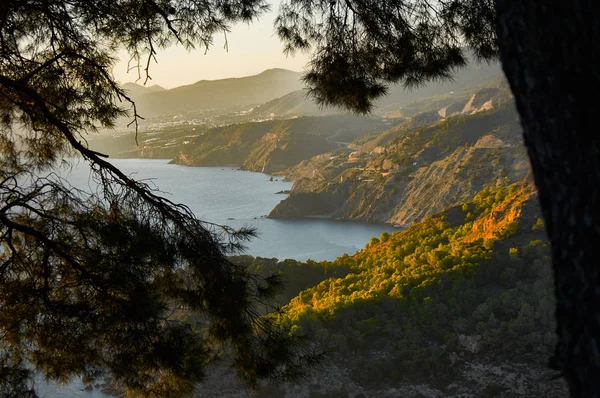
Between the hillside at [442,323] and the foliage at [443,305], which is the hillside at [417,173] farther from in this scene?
the hillside at [442,323]

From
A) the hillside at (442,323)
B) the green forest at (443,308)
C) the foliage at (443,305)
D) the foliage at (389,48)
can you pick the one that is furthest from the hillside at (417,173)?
the foliage at (389,48)

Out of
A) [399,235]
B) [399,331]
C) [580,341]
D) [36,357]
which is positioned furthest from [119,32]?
[399,235]

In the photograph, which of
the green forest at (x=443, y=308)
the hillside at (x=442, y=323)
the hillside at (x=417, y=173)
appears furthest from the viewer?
the hillside at (x=417, y=173)

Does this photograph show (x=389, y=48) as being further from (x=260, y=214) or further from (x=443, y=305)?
(x=260, y=214)

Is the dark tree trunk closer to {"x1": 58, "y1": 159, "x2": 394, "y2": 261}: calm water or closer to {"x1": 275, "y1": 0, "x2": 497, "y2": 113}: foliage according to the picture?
{"x1": 275, "y1": 0, "x2": 497, "y2": 113}: foliage

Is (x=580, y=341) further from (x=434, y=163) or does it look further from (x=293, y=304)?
(x=434, y=163)

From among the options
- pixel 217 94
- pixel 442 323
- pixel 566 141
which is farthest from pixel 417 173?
pixel 217 94
